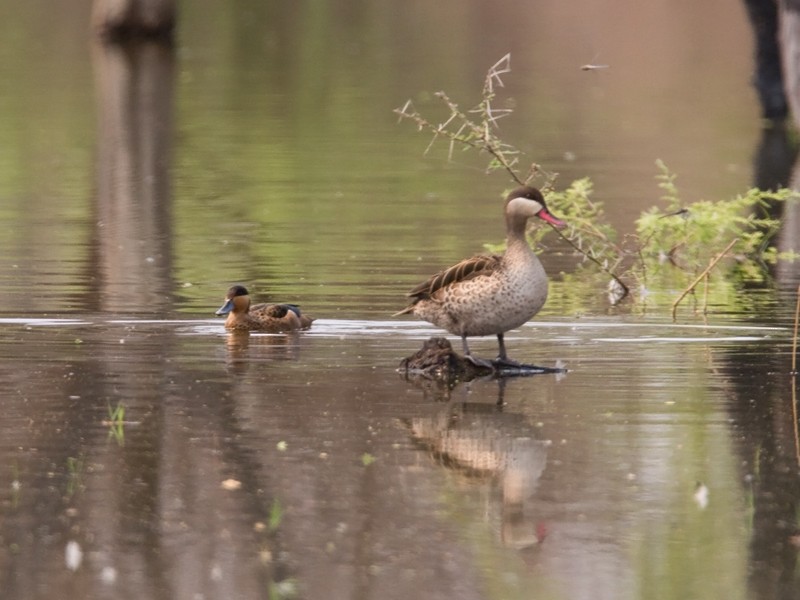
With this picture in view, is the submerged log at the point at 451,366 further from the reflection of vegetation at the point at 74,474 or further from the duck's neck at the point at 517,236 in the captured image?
the reflection of vegetation at the point at 74,474

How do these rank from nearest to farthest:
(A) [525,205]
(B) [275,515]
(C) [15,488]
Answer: (B) [275,515] < (C) [15,488] < (A) [525,205]

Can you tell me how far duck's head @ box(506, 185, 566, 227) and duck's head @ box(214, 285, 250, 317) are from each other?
2.01 meters

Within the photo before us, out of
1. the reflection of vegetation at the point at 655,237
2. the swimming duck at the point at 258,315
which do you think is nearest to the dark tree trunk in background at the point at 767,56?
the reflection of vegetation at the point at 655,237

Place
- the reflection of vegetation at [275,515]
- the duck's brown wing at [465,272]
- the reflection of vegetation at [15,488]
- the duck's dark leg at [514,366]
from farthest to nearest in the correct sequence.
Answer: the duck's brown wing at [465,272]
the duck's dark leg at [514,366]
the reflection of vegetation at [15,488]
the reflection of vegetation at [275,515]

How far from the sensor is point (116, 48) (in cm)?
4556

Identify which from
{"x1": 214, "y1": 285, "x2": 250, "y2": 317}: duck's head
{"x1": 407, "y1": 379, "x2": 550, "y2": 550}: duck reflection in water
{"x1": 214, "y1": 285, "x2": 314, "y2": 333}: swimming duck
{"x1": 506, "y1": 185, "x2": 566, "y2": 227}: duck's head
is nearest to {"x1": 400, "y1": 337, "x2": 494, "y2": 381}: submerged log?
{"x1": 407, "y1": 379, "x2": 550, "y2": 550}: duck reflection in water

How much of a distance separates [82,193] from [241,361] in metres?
10.1

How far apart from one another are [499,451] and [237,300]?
154 inches

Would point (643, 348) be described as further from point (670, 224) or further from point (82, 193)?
point (82, 193)

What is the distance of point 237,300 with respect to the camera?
41.0 ft

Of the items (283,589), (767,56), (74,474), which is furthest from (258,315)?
(767,56)

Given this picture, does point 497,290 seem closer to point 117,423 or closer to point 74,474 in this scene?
point 117,423

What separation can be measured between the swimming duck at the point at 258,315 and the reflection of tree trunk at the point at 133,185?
91 centimetres

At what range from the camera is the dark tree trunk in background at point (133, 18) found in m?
43.9
